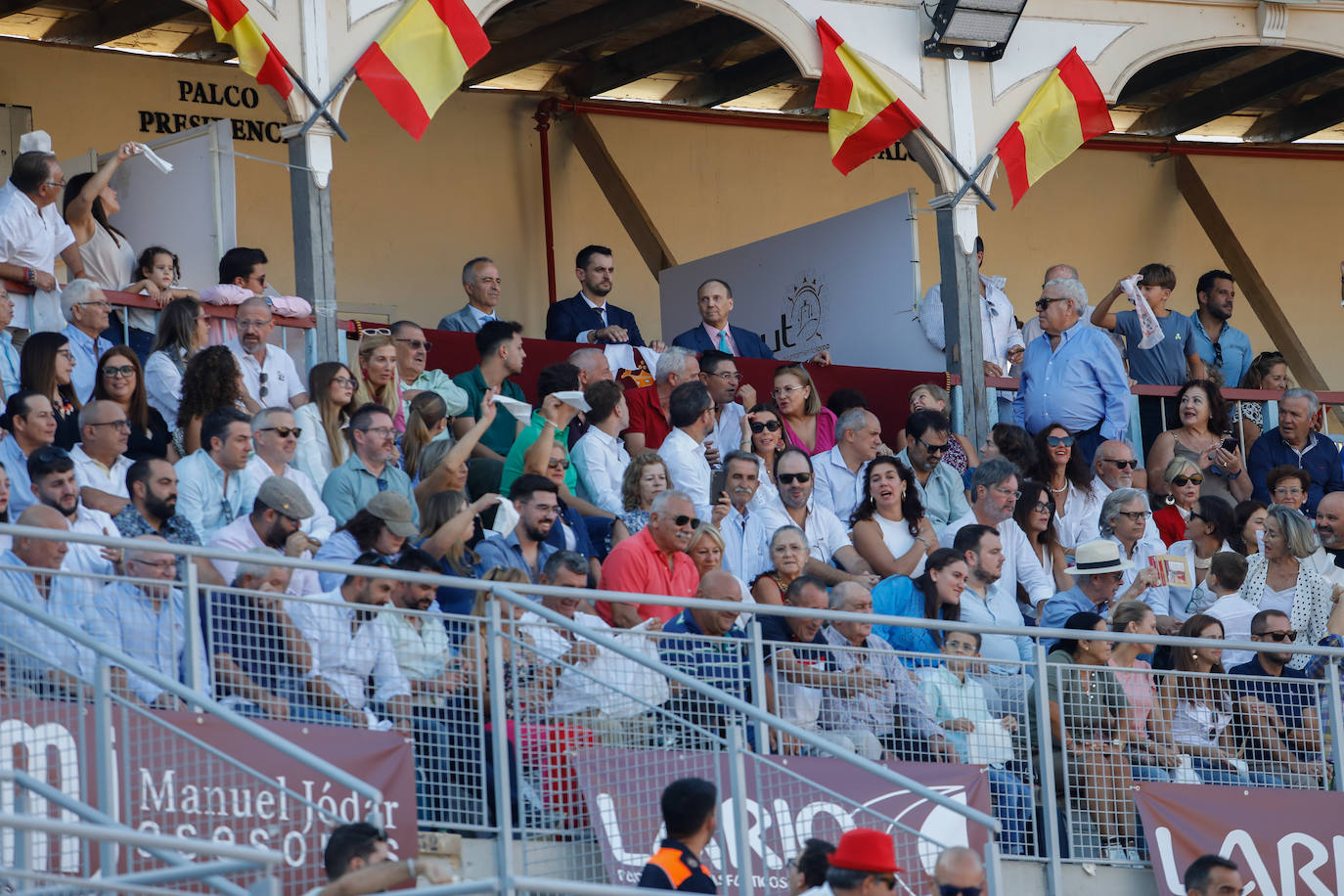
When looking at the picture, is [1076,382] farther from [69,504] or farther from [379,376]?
[69,504]

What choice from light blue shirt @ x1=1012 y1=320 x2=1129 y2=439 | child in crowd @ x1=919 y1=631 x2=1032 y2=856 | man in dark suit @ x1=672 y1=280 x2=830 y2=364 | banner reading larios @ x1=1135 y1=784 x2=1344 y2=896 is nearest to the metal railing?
child in crowd @ x1=919 y1=631 x2=1032 y2=856

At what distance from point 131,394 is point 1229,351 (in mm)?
8013

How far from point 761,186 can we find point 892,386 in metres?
4.39

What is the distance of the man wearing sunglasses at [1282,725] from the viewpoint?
9.78m

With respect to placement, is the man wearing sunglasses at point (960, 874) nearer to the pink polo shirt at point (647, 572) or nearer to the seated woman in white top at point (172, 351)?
the pink polo shirt at point (647, 572)

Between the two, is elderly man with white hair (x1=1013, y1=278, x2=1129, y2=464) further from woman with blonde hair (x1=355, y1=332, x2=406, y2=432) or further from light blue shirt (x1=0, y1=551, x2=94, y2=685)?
light blue shirt (x1=0, y1=551, x2=94, y2=685)

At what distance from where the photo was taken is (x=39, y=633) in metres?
7.19

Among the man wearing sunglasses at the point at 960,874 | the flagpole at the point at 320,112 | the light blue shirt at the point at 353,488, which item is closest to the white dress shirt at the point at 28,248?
the flagpole at the point at 320,112

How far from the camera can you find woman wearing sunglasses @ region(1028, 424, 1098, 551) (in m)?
12.0

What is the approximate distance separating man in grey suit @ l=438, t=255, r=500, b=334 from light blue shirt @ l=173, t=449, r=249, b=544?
371 centimetres

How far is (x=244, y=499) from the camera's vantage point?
9117 mm

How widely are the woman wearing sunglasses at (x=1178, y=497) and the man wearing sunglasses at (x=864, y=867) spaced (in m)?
5.92

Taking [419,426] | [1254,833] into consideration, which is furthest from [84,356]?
[1254,833]

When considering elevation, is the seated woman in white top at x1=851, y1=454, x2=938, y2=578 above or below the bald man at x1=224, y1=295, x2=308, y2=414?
below
